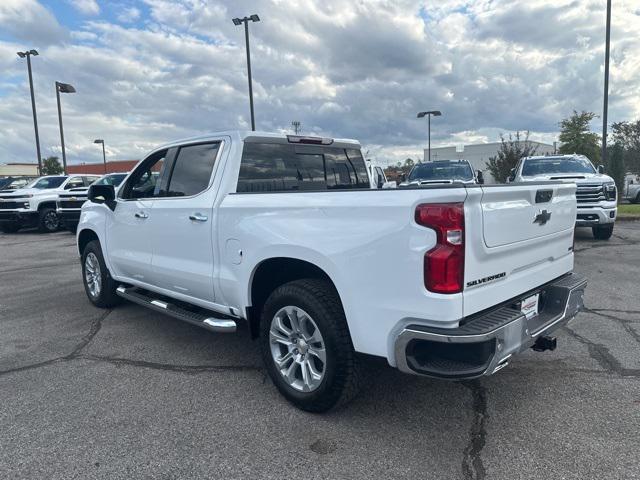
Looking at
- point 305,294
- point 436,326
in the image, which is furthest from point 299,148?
point 436,326

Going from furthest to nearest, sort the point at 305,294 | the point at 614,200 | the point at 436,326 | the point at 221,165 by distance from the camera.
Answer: the point at 614,200
the point at 221,165
the point at 305,294
the point at 436,326

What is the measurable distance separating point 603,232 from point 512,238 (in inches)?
372

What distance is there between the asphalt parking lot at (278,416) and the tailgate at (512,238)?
0.85 metres

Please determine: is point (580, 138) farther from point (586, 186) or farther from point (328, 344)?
point (328, 344)

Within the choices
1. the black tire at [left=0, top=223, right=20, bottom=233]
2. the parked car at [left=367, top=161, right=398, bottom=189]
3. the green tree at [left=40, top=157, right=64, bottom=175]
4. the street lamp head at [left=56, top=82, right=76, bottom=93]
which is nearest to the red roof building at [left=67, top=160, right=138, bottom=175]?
the green tree at [left=40, top=157, right=64, bottom=175]

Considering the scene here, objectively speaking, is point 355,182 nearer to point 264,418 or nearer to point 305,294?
point 305,294

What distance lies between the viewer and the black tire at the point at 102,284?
19.2 ft

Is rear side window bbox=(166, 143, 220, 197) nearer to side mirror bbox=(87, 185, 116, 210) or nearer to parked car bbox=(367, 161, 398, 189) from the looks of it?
side mirror bbox=(87, 185, 116, 210)

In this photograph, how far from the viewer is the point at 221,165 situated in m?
4.04

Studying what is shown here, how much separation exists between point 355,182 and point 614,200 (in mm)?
7812

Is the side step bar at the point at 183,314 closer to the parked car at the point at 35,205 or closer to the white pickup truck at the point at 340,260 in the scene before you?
the white pickup truck at the point at 340,260

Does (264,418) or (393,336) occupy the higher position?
(393,336)

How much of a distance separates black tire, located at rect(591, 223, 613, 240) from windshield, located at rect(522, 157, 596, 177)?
148cm

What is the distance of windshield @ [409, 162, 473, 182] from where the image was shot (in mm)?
14742
